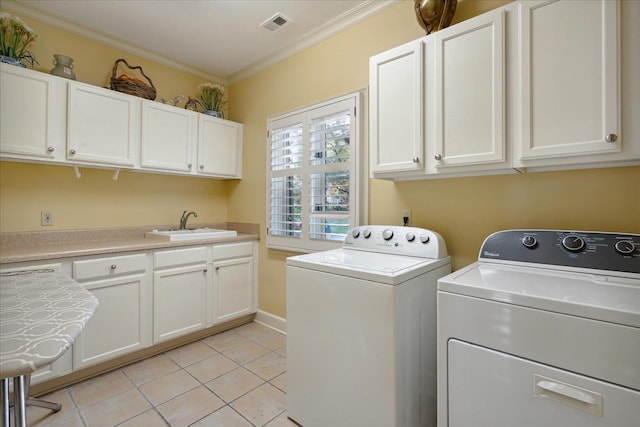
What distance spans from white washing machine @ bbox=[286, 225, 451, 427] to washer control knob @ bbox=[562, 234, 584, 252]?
55 cm

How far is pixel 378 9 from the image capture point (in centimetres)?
215

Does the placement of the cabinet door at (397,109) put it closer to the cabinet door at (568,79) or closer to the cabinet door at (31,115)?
the cabinet door at (568,79)

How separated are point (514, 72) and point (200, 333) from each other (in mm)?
2963

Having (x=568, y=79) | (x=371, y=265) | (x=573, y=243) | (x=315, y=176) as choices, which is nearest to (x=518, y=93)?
(x=568, y=79)

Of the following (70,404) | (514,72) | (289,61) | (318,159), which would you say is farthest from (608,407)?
(289,61)

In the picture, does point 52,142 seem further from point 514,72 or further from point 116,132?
point 514,72

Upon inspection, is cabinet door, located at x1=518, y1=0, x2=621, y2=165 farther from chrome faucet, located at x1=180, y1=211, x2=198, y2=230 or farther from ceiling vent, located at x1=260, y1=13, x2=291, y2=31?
chrome faucet, located at x1=180, y1=211, x2=198, y2=230

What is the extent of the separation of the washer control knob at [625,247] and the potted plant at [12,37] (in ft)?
11.4

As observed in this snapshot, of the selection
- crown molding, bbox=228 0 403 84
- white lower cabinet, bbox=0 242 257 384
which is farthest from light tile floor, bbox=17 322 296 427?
crown molding, bbox=228 0 403 84

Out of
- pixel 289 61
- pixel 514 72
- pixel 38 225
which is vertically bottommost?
pixel 38 225

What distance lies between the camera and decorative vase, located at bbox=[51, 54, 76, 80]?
7.22ft

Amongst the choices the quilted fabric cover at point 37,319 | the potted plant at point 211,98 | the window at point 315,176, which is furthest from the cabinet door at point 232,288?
the potted plant at point 211,98

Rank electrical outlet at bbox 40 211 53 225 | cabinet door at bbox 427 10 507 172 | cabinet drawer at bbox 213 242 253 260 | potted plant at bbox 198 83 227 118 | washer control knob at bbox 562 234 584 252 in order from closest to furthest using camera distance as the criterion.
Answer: washer control knob at bbox 562 234 584 252 < cabinet door at bbox 427 10 507 172 < electrical outlet at bbox 40 211 53 225 < cabinet drawer at bbox 213 242 253 260 < potted plant at bbox 198 83 227 118

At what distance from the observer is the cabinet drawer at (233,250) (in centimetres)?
279
